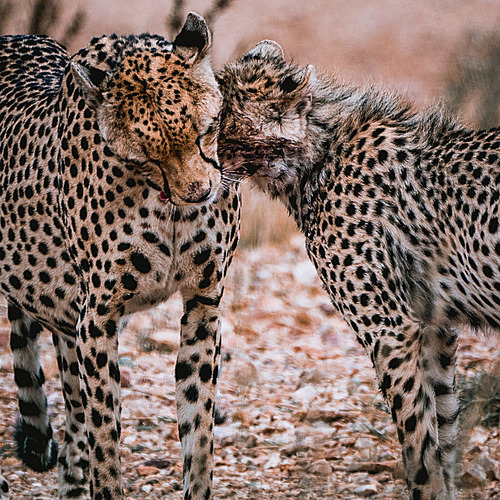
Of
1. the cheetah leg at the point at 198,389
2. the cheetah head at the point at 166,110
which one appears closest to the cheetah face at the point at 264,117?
the cheetah head at the point at 166,110

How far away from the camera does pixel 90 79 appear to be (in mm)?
4086

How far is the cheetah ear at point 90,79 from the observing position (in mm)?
4051

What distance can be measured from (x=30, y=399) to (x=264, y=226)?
359 cm

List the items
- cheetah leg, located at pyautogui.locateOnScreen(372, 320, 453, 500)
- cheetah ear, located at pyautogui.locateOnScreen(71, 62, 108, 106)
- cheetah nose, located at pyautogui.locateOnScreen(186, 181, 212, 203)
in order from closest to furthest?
cheetah nose, located at pyautogui.locateOnScreen(186, 181, 212, 203) < cheetah ear, located at pyautogui.locateOnScreen(71, 62, 108, 106) < cheetah leg, located at pyautogui.locateOnScreen(372, 320, 453, 500)

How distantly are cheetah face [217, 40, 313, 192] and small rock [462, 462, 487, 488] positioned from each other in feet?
5.13

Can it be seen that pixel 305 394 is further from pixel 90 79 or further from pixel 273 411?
pixel 90 79

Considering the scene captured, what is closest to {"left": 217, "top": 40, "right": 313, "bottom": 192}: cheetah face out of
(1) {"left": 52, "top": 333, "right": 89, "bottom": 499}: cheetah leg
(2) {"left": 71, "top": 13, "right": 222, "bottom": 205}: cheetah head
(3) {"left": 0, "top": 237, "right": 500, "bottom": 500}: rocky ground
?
(2) {"left": 71, "top": 13, "right": 222, "bottom": 205}: cheetah head

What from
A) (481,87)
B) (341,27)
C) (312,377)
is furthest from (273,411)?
(341,27)

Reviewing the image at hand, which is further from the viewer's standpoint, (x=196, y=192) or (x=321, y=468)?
(x=321, y=468)

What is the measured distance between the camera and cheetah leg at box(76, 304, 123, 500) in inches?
173

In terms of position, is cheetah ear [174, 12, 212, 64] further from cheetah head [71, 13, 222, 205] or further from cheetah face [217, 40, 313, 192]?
cheetah face [217, 40, 313, 192]

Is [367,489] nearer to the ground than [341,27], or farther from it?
nearer to the ground

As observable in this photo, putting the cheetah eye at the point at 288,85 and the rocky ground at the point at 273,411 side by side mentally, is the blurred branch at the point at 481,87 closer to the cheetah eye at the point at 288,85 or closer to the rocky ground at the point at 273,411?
the rocky ground at the point at 273,411

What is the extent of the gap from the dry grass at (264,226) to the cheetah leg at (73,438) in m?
3.53
